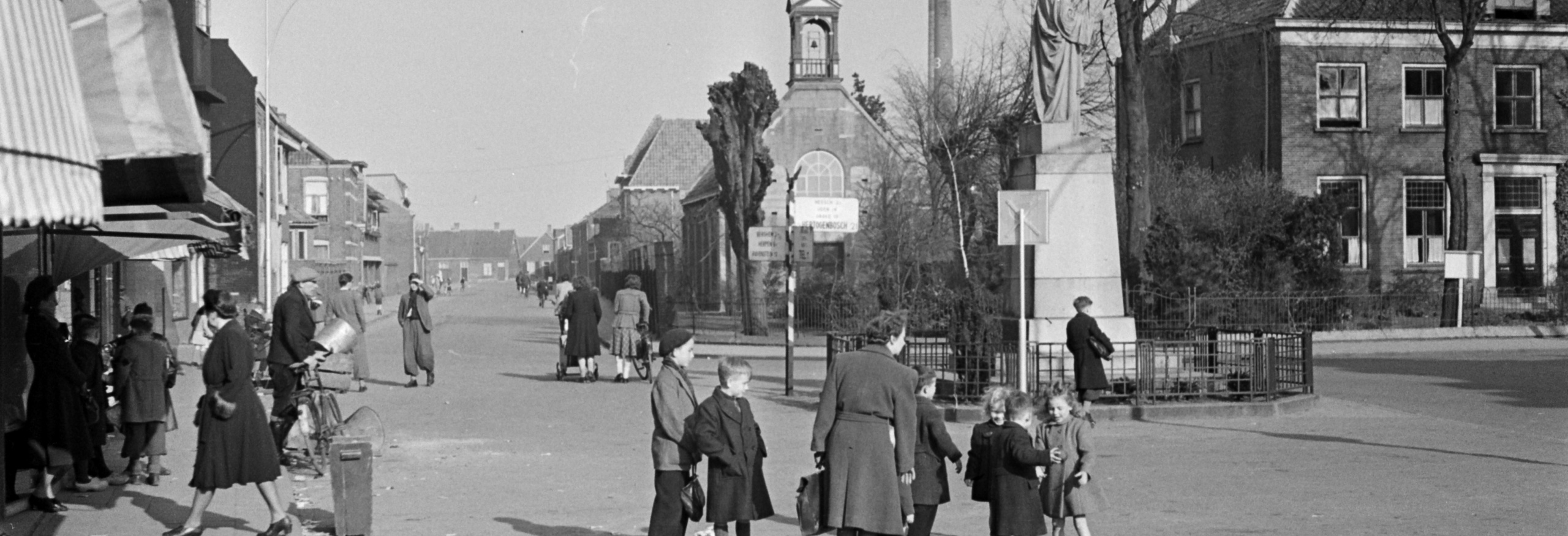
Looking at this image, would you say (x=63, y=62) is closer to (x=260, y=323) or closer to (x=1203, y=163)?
(x=260, y=323)

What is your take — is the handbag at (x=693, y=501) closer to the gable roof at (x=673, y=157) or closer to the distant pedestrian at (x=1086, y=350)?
the distant pedestrian at (x=1086, y=350)

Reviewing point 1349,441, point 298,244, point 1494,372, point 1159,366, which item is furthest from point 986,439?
point 298,244

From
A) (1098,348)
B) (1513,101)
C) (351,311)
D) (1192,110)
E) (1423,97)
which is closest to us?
(1098,348)

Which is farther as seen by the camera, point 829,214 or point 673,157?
point 673,157

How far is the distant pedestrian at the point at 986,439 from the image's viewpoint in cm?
855

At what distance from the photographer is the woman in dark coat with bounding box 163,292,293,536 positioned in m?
9.72

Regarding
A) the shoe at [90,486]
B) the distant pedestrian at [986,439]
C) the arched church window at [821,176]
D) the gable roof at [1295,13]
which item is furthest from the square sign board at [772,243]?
the arched church window at [821,176]

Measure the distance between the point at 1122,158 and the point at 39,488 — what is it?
1218 inches

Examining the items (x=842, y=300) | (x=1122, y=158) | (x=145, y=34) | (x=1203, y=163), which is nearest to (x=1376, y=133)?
(x=1203, y=163)

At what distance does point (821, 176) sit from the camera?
2478 inches

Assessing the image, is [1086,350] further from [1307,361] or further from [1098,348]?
[1307,361]

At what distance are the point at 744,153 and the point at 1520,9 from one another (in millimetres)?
21425

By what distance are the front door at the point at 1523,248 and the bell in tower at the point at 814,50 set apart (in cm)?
2531

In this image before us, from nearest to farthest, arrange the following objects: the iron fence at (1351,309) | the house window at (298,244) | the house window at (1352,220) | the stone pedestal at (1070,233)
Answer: the stone pedestal at (1070,233) < the iron fence at (1351,309) < the house window at (1352,220) < the house window at (298,244)
